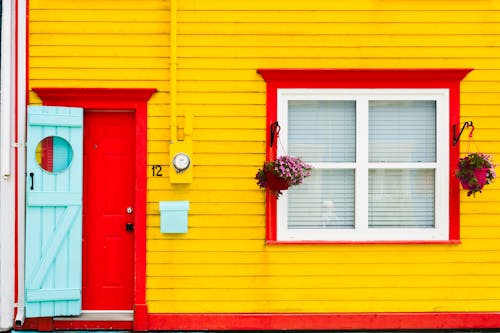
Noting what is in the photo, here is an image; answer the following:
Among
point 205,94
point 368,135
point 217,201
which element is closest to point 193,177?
point 217,201

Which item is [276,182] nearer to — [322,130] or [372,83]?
[322,130]

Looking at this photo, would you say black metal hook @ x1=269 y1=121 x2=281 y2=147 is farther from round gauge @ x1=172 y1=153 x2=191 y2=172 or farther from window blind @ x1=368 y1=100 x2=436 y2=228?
window blind @ x1=368 y1=100 x2=436 y2=228

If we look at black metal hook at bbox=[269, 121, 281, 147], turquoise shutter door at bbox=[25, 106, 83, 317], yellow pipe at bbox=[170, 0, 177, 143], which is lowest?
turquoise shutter door at bbox=[25, 106, 83, 317]

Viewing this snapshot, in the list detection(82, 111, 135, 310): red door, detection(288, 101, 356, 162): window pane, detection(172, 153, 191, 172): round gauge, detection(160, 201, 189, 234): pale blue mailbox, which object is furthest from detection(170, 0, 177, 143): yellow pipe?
detection(288, 101, 356, 162): window pane

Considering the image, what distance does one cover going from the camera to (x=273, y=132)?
6.88m

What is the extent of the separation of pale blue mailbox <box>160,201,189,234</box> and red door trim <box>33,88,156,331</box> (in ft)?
0.78

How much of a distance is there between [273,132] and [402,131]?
58.5 inches

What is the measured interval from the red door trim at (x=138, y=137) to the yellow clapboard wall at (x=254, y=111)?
8cm

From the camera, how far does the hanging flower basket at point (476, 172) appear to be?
6586 mm

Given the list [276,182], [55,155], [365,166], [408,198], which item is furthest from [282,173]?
[55,155]

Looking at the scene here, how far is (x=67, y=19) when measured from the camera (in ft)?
22.7

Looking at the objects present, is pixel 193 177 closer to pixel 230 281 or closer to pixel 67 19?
pixel 230 281

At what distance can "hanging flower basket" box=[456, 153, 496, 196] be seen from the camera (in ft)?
21.6

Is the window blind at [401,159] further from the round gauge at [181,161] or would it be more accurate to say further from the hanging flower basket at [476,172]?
the round gauge at [181,161]
